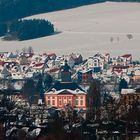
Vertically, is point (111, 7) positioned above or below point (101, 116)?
above

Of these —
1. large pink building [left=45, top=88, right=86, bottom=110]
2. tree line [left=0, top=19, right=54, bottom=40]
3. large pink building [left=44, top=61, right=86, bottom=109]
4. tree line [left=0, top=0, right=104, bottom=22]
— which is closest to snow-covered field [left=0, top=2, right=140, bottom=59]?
tree line [left=0, top=19, right=54, bottom=40]

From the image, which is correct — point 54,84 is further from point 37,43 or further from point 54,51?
point 37,43

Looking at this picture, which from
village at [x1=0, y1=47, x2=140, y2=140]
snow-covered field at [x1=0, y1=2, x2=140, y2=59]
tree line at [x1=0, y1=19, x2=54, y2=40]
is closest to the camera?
village at [x1=0, y1=47, x2=140, y2=140]

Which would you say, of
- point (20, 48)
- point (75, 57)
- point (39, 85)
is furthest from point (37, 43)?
point (39, 85)

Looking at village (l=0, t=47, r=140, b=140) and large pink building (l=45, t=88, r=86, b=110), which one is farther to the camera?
large pink building (l=45, t=88, r=86, b=110)

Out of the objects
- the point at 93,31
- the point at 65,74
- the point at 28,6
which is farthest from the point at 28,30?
the point at 65,74

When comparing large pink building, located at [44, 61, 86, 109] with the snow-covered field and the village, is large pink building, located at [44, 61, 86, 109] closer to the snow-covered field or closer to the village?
the village
